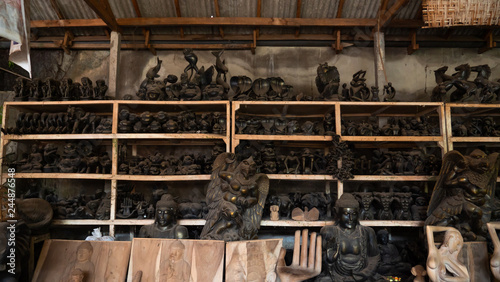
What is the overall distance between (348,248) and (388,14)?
391 centimetres

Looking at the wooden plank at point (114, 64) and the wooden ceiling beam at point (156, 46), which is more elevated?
the wooden ceiling beam at point (156, 46)

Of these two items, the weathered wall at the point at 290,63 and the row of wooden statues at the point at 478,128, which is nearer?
the row of wooden statues at the point at 478,128

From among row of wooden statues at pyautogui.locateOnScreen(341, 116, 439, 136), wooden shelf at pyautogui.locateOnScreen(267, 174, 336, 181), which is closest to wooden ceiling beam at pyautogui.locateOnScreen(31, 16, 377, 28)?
row of wooden statues at pyautogui.locateOnScreen(341, 116, 439, 136)

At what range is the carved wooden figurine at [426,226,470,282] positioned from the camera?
3.59 m

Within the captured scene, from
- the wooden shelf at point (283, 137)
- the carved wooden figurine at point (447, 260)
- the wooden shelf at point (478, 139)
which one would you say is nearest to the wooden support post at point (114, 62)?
the wooden shelf at point (283, 137)

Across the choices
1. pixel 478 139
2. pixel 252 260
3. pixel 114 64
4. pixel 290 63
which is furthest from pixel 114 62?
pixel 478 139

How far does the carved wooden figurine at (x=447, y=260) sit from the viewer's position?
3594 mm

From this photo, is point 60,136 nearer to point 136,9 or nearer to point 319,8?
point 136,9

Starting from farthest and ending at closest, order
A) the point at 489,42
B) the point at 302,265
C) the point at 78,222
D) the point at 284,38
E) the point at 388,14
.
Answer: the point at 284,38 → the point at 489,42 → the point at 388,14 → the point at 78,222 → the point at 302,265

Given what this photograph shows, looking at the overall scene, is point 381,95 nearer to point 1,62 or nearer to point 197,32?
point 197,32

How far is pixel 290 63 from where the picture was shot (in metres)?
6.66

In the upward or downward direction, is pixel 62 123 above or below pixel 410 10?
below

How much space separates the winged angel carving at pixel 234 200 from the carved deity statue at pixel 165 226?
341 mm

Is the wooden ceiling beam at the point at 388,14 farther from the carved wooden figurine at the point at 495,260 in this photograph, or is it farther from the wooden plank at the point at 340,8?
the carved wooden figurine at the point at 495,260
